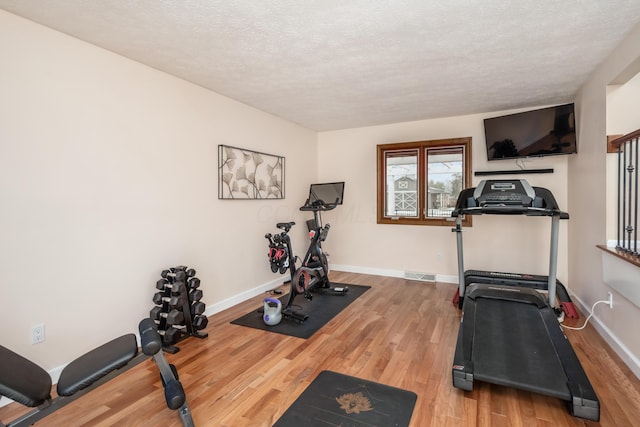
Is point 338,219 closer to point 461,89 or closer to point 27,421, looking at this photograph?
point 461,89

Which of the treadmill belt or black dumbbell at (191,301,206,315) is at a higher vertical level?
black dumbbell at (191,301,206,315)

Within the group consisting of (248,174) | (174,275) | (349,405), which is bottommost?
(349,405)

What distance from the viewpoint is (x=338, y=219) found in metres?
5.45

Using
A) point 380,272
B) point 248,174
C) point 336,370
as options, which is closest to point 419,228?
point 380,272

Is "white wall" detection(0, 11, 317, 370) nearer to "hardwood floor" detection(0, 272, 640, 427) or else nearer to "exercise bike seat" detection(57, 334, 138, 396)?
"hardwood floor" detection(0, 272, 640, 427)

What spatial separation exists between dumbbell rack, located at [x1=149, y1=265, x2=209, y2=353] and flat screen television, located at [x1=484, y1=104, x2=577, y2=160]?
4019mm

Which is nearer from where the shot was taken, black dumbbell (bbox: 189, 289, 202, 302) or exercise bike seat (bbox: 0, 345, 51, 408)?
exercise bike seat (bbox: 0, 345, 51, 408)

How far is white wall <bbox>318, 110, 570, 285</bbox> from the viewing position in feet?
13.5

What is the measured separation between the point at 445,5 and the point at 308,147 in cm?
351

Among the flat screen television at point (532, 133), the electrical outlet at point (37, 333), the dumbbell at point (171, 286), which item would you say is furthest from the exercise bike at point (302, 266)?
the flat screen television at point (532, 133)

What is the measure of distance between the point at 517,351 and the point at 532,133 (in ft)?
9.42

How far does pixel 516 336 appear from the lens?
7.73 feet

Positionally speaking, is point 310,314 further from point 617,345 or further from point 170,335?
point 617,345

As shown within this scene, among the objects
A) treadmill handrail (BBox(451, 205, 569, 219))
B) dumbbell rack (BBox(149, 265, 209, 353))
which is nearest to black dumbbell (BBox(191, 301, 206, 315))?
dumbbell rack (BBox(149, 265, 209, 353))
